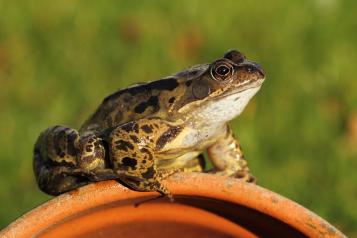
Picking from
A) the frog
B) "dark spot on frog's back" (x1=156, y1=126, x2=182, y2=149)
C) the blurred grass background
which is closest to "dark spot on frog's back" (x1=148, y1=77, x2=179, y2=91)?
the frog

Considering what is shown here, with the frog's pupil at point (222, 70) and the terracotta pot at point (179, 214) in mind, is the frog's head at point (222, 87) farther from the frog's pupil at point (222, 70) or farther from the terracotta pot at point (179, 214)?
the terracotta pot at point (179, 214)

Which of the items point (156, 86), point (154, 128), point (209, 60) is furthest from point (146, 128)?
point (209, 60)

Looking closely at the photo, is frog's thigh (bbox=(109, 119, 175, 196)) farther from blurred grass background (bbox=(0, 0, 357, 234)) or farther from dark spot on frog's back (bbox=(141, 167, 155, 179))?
blurred grass background (bbox=(0, 0, 357, 234))

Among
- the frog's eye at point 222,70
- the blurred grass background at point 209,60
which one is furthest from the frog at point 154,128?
the blurred grass background at point 209,60

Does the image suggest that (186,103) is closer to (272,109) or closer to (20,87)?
(272,109)

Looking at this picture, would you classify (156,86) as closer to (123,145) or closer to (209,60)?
(123,145)

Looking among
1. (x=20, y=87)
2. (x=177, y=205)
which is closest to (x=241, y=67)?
(x=177, y=205)
